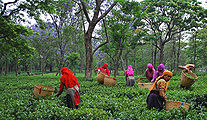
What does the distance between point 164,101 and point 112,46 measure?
601 inches

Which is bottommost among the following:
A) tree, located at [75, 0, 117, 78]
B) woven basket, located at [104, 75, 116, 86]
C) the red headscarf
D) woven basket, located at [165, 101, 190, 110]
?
woven basket, located at [165, 101, 190, 110]

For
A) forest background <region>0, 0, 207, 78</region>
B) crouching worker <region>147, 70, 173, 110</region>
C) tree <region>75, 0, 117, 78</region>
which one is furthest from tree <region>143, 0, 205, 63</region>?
crouching worker <region>147, 70, 173, 110</region>

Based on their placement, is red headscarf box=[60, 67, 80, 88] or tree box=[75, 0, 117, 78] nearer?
red headscarf box=[60, 67, 80, 88]

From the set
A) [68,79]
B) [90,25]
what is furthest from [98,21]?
[68,79]

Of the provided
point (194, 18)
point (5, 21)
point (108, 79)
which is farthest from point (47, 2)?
point (194, 18)

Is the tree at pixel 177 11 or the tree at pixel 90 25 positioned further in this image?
the tree at pixel 177 11

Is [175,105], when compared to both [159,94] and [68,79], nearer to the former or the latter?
[159,94]

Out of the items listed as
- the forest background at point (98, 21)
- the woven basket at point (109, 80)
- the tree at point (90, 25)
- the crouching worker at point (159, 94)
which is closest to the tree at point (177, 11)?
the forest background at point (98, 21)

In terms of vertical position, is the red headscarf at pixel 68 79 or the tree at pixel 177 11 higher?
the tree at pixel 177 11

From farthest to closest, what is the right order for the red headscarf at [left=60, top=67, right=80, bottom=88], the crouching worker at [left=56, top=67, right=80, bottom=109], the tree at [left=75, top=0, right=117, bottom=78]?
the tree at [left=75, top=0, right=117, bottom=78], the red headscarf at [left=60, top=67, right=80, bottom=88], the crouching worker at [left=56, top=67, right=80, bottom=109]

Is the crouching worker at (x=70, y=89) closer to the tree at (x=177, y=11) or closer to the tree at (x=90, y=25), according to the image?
the tree at (x=90, y=25)

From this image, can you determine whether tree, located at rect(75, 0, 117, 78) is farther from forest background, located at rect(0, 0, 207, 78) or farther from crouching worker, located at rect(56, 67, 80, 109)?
crouching worker, located at rect(56, 67, 80, 109)

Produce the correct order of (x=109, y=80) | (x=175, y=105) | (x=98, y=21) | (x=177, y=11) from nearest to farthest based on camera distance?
(x=175, y=105) → (x=109, y=80) → (x=98, y=21) → (x=177, y=11)

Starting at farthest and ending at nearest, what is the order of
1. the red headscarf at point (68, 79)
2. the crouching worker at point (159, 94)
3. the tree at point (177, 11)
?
the tree at point (177, 11)
the red headscarf at point (68, 79)
the crouching worker at point (159, 94)
